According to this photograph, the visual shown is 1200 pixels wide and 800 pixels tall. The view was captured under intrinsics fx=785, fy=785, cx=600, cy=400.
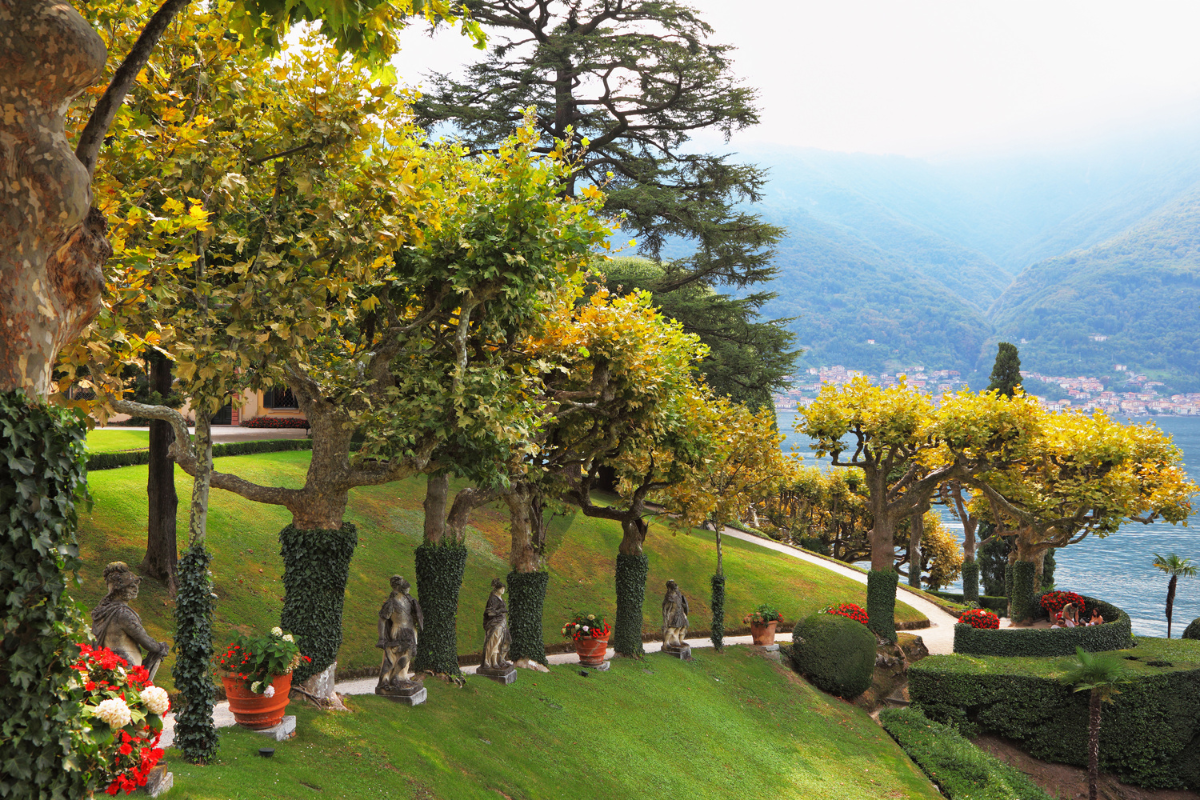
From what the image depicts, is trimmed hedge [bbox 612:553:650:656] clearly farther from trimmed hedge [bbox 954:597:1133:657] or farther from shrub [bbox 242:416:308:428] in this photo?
shrub [bbox 242:416:308:428]

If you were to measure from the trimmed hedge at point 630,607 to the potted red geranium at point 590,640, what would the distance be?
1745 millimetres

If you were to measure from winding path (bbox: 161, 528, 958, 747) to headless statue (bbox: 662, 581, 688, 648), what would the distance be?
3.78 ft

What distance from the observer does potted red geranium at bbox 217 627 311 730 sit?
1088cm

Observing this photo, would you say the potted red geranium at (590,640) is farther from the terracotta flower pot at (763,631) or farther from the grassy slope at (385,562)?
the terracotta flower pot at (763,631)

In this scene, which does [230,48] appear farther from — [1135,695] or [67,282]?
[1135,695]

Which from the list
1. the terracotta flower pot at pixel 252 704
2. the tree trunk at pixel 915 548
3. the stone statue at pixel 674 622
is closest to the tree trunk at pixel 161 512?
the terracotta flower pot at pixel 252 704

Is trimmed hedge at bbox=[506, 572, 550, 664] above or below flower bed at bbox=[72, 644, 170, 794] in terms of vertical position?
below

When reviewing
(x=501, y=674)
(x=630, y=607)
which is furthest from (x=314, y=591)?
(x=630, y=607)

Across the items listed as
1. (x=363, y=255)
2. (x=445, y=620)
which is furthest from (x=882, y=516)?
(x=363, y=255)

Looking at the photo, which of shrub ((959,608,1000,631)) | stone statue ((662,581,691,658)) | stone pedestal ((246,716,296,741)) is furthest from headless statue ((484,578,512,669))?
shrub ((959,608,1000,631))

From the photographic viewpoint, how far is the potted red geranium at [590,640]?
814 inches

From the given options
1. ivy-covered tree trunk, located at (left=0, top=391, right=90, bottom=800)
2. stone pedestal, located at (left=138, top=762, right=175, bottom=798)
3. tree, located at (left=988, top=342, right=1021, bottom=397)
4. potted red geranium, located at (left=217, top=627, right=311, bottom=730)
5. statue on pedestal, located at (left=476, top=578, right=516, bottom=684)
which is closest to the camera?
ivy-covered tree trunk, located at (left=0, top=391, right=90, bottom=800)

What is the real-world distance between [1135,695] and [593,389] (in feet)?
64.5

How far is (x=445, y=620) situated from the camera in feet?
53.0
